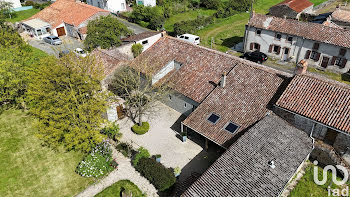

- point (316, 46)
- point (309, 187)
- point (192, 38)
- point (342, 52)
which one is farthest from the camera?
point (192, 38)

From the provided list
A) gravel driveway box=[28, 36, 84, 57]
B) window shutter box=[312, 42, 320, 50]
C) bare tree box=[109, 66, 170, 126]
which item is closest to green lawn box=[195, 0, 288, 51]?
window shutter box=[312, 42, 320, 50]

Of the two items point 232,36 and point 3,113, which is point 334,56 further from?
point 3,113

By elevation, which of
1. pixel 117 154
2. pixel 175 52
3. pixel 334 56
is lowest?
pixel 117 154

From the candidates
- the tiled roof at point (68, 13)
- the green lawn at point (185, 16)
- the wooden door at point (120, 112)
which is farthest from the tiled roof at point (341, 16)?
the wooden door at point (120, 112)

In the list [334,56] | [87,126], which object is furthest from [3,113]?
[334,56]

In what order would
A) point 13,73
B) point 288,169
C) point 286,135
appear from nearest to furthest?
point 288,169 < point 286,135 < point 13,73

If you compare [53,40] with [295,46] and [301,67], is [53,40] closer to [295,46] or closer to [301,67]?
[295,46]

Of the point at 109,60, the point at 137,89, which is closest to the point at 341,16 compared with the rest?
the point at 137,89

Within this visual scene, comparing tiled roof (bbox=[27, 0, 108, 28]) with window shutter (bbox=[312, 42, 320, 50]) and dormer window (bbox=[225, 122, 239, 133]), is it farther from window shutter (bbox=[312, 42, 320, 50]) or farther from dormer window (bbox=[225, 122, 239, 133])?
window shutter (bbox=[312, 42, 320, 50])
